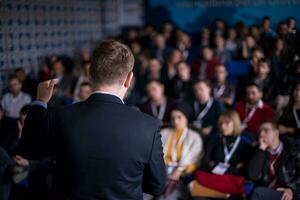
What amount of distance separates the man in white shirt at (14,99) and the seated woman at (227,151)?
1787 mm

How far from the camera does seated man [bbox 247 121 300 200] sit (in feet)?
8.33

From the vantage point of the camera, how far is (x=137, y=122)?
1.24m

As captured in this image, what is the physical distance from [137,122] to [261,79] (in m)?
2.52

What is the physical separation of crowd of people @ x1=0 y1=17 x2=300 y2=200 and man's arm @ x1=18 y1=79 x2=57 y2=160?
107 centimetres

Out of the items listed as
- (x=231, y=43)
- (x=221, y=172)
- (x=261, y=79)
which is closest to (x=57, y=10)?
(x=231, y=43)

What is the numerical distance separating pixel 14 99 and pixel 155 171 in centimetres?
265

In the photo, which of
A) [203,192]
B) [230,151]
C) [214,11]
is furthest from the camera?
[214,11]

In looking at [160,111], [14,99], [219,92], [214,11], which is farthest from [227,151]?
[214,11]

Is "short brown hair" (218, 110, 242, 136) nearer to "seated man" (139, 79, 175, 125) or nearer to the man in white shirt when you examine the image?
"seated man" (139, 79, 175, 125)

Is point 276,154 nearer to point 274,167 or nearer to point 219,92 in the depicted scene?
point 274,167

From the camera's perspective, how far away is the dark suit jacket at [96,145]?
1.21 m

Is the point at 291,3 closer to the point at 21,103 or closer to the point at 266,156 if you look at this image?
the point at 266,156

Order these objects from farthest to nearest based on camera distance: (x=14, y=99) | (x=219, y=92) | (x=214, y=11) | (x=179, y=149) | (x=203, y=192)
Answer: (x=214, y=11)
(x=219, y=92)
(x=14, y=99)
(x=179, y=149)
(x=203, y=192)

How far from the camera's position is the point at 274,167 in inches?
108
